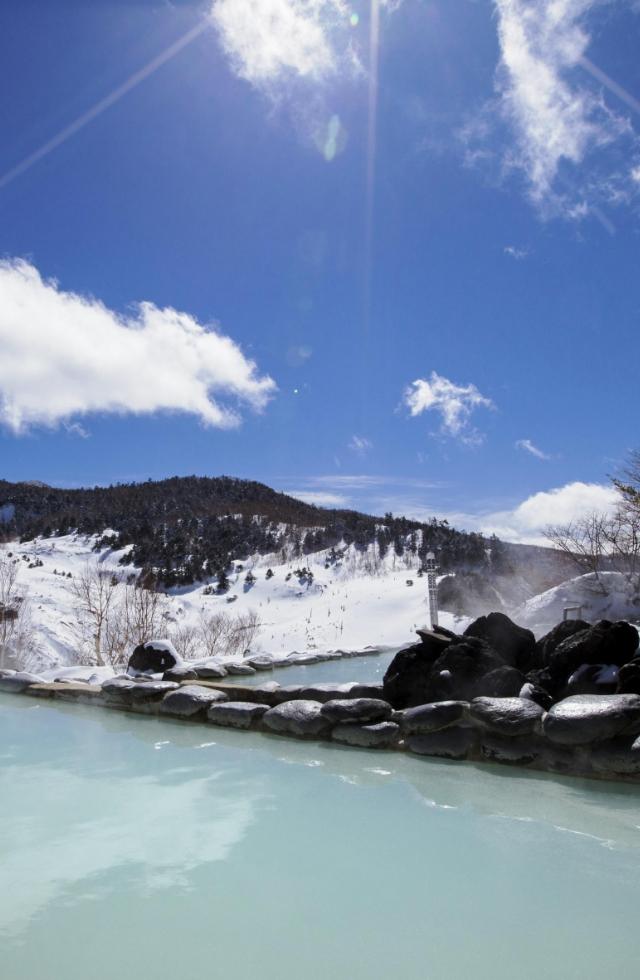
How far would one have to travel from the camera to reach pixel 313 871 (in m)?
2.52

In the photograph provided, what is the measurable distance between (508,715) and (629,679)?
2.91 ft

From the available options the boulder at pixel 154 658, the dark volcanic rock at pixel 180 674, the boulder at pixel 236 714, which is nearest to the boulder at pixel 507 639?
the boulder at pixel 236 714

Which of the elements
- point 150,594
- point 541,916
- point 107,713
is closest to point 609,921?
point 541,916

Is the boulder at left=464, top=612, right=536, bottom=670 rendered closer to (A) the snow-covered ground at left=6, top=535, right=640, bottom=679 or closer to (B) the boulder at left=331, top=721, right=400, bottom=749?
(B) the boulder at left=331, top=721, right=400, bottom=749

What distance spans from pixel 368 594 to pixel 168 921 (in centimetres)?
2620

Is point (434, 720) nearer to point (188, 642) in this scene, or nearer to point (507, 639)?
point (507, 639)

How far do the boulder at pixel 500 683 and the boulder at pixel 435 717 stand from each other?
0.34 meters

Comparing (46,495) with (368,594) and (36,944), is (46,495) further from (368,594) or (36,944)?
(36,944)

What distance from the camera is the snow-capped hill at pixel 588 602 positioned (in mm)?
16312

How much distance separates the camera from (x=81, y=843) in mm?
A: 2799

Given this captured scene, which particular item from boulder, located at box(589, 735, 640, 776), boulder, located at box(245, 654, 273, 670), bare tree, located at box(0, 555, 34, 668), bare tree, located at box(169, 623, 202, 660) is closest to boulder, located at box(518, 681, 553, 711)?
boulder, located at box(589, 735, 640, 776)

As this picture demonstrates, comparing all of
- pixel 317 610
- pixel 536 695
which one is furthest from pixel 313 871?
pixel 317 610

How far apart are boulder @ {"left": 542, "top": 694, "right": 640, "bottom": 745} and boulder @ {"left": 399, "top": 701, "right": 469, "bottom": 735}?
25.4 inches

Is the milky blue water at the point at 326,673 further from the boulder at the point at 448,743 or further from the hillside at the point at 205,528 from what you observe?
the hillside at the point at 205,528
